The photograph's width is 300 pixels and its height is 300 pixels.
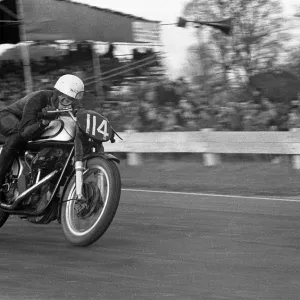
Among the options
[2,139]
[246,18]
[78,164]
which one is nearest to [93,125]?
[78,164]

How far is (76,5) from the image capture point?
2258cm

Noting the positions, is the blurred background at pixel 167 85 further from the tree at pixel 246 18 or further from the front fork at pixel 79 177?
the front fork at pixel 79 177

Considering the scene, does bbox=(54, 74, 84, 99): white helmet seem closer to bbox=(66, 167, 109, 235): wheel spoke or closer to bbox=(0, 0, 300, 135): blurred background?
bbox=(66, 167, 109, 235): wheel spoke

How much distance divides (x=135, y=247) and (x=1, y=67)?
19848 mm

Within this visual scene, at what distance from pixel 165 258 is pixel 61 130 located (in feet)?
4.46

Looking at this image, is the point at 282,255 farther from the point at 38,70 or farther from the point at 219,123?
the point at 38,70

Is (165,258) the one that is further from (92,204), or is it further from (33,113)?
(33,113)

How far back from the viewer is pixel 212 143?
642 inches

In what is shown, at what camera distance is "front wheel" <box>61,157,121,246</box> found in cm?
681

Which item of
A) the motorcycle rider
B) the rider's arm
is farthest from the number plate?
the rider's arm

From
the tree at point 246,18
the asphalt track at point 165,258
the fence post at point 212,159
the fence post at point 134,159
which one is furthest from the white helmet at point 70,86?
→ the tree at point 246,18

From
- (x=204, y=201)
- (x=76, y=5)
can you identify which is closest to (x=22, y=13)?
(x=76, y=5)

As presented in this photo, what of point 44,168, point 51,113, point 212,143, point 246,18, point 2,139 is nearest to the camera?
point 51,113

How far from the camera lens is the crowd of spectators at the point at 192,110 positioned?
1634cm
